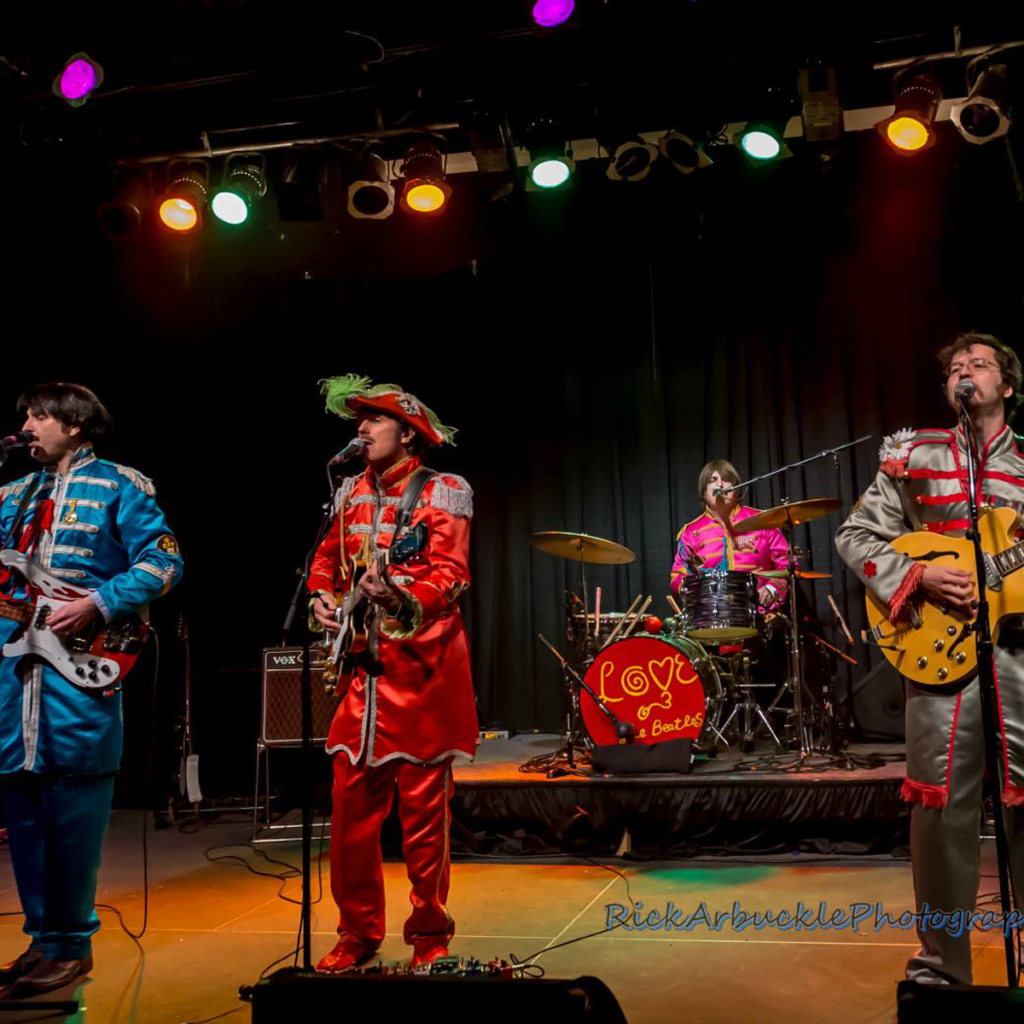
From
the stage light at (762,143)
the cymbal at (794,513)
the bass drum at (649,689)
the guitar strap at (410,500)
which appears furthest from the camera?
the cymbal at (794,513)

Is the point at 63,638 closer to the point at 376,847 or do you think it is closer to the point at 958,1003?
the point at 376,847

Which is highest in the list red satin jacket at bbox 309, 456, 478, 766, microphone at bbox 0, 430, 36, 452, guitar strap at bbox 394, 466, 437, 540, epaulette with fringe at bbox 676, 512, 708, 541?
epaulette with fringe at bbox 676, 512, 708, 541

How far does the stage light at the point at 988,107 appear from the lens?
17.9ft

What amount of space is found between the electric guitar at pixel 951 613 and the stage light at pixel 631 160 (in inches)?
150

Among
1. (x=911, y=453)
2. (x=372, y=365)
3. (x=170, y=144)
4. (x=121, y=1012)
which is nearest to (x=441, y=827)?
(x=121, y=1012)

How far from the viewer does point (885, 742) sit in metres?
7.18

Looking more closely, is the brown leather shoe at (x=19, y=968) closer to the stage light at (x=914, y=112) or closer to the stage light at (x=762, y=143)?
the stage light at (x=762, y=143)

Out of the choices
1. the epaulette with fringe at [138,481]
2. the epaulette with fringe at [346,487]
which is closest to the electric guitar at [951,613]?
the epaulette with fringe at [346,487]

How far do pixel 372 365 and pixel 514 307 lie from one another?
1.38m

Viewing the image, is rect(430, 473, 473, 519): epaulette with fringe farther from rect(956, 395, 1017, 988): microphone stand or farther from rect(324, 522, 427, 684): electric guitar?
rect(956, 395, 1017, 988): microphone stand

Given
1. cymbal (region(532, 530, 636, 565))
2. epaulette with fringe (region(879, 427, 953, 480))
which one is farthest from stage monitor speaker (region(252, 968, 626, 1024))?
cymbal (region(532, 530, 636, 565))

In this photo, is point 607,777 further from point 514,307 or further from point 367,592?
point 514,307

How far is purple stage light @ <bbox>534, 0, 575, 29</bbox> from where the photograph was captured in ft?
16.8

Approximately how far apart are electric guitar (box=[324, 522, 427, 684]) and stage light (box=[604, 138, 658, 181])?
3.79m
